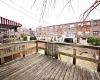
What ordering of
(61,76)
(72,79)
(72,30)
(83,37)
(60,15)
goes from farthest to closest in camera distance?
(72,30) → (83,37) → (61,76) → (72,79) → (60,15)

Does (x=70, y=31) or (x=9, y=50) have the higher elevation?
(x=70, y=31)

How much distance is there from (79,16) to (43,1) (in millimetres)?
626

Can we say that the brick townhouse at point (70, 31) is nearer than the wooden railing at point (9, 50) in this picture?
No

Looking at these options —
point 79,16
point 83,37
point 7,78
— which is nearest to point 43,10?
point 79,16

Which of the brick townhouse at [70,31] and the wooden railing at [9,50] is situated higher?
the brick townhouse at [70,31]

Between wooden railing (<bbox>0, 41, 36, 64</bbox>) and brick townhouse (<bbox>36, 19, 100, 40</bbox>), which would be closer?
wooden railing (<bbox>0, 41, 36, 64</bbox>)

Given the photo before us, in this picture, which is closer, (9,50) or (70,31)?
(9,50)

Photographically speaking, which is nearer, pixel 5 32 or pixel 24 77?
pixel 24 77

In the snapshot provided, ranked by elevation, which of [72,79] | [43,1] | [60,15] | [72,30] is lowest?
[72,79]

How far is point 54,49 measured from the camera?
3520 mm

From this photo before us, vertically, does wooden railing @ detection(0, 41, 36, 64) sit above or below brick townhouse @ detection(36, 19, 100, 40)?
below

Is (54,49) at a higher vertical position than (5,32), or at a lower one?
lower

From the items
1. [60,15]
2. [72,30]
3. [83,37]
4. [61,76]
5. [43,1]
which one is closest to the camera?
[43,1]

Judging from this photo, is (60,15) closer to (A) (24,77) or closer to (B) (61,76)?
(B) (61,76)
